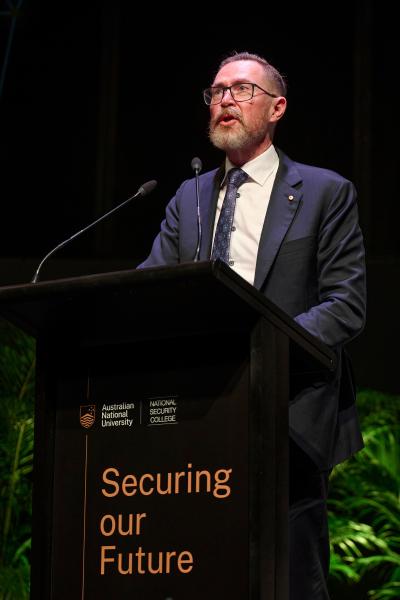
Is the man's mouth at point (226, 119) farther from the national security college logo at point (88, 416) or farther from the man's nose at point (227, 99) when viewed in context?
the national security college logo at point (88, 416)

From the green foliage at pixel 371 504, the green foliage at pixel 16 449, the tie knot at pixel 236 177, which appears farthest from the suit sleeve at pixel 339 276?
the green foliage at pixel 16 449

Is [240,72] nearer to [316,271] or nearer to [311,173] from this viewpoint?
[311,173]

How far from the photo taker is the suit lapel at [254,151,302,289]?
268 centimetres

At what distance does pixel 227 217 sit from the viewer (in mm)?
2830

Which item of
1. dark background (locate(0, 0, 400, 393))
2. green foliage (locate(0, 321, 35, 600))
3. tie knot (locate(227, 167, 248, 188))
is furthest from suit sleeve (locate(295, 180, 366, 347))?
green foliage (locate(0, 321, 35, 600))

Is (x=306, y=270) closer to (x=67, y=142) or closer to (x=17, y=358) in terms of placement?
(x=17, y=358)

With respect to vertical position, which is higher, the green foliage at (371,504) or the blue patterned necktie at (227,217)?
the blue patterned necktie at (227,217)

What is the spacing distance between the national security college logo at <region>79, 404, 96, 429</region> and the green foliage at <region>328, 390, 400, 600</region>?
252 centimetres

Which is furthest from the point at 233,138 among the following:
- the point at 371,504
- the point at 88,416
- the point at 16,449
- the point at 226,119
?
the point at 16,449

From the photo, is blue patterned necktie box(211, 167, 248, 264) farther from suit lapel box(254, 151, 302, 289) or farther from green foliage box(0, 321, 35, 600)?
green foliage box(0, 321, 35, 600)

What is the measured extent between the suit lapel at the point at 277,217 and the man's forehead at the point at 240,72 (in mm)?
325

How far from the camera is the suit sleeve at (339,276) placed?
247 cm

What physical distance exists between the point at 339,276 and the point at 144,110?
325cm

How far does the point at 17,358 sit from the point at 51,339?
8.92 ft
